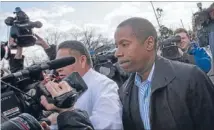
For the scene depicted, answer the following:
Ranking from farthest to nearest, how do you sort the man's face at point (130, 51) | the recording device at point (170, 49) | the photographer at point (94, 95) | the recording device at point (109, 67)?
1. the recording device at point (170, 49)
2. the recording device at point (109, 67)
3. the man's face at point (130, 51)
4. the photographer at point (94, 95)

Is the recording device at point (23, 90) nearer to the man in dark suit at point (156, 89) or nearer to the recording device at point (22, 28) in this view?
the recording device at point (22, 28)

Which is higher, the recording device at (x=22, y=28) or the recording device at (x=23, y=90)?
the recording device at (x=22, y=28)

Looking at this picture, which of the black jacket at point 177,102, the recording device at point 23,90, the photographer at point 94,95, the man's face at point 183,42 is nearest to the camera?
the recording device at point 23,90

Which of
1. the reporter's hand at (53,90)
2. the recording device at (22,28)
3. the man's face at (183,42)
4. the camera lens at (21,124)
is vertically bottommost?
the man's face at (183,42)

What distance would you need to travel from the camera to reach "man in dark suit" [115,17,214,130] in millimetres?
1897

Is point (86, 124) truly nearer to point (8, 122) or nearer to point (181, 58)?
point (8, 122)

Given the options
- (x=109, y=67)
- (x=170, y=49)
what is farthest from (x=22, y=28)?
(x=170, y=49)

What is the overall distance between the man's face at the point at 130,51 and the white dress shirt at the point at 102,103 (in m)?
0.17

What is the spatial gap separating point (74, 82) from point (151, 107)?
0.65 meters

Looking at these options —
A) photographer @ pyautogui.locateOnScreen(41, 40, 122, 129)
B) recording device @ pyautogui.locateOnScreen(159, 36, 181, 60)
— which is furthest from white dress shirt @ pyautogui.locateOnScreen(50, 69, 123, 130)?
recording device @ pyautogui.locateOnScreen(159, 36, 181, 60)

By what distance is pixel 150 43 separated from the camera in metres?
2.15

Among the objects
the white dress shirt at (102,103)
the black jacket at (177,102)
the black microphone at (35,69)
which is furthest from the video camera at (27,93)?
the black jacket at (177,102)

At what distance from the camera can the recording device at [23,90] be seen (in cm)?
121

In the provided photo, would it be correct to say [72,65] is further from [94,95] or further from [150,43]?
[150,43]
